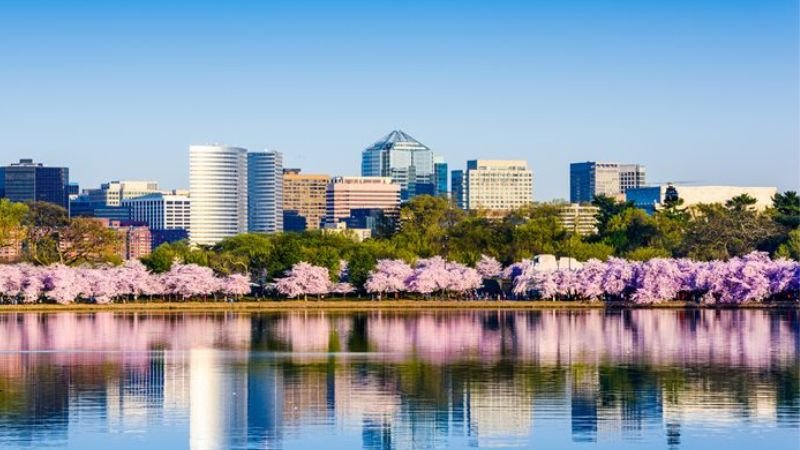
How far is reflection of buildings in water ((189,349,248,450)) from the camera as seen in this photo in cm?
4166

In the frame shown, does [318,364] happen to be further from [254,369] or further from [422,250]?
[422,250]

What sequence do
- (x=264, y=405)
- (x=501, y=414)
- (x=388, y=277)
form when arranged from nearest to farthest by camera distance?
(x=501, y=414), (x=264, y=405), (x=388, y=277)

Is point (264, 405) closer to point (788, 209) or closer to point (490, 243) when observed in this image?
point (490, 243)

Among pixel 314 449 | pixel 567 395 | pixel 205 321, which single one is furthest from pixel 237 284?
pixel 314 449

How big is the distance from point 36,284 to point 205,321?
2481cm

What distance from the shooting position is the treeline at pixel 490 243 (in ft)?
395

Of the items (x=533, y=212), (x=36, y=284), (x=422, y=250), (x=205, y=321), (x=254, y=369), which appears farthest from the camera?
(x=533, y=212)

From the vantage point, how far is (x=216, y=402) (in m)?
48.7

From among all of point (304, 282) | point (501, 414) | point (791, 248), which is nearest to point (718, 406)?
point (501, 414)

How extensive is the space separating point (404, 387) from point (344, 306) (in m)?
57.3

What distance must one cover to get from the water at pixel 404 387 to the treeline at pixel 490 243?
37599 millimetres

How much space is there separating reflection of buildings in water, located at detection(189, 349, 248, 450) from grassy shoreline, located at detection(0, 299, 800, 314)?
4268 cm

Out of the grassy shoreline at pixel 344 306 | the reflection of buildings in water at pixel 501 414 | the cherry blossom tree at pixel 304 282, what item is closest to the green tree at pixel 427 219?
the cherry blossom tree at pixel 304 282

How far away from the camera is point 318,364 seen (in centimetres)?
6025
